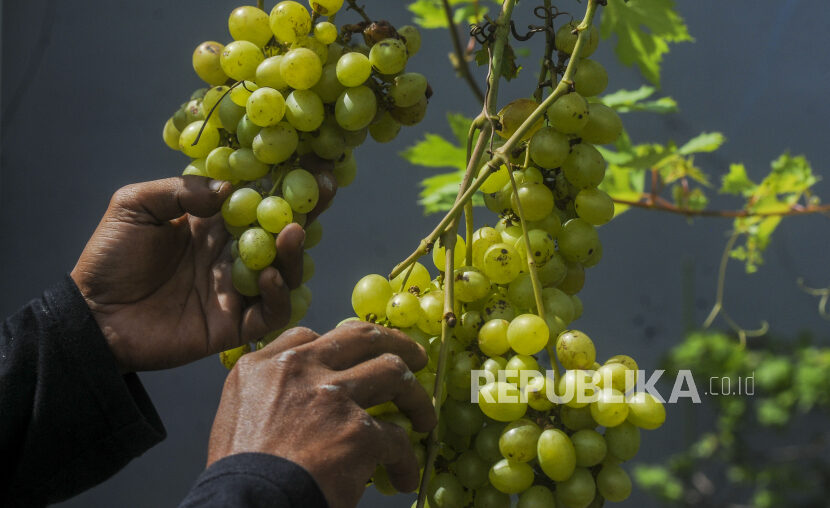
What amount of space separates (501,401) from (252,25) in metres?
0.37

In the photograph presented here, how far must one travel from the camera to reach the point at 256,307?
0.72m

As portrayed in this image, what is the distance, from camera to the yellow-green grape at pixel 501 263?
58 centimetres

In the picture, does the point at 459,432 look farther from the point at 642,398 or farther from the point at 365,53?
the point at 365,53

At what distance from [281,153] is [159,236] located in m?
0.24

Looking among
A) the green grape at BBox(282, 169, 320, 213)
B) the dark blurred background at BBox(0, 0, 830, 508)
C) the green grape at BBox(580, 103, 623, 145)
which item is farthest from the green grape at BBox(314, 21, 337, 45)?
the dark blurred background at BBox(0, 0, 830, 508)

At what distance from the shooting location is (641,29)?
0.87m

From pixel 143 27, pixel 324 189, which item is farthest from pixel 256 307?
pixel 143 27

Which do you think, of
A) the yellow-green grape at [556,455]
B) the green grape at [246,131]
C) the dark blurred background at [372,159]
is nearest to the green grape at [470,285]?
the yellow-green grape at [556,455]

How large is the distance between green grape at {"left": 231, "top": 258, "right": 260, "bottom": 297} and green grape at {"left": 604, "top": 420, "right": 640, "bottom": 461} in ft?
1.03

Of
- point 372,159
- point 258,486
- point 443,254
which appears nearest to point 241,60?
point 443,254

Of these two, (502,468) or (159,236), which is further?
(159,236)

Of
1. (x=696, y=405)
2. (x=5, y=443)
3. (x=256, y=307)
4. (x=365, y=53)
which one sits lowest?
(x=696, y=405)

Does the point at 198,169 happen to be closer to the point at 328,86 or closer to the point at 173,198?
the point at 173,198

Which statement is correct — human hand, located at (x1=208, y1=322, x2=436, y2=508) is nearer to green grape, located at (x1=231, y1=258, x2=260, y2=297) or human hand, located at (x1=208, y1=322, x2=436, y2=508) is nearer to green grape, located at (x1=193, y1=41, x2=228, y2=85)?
green grape, located at (x1=231, y1=258, x2=260, y2=297)
